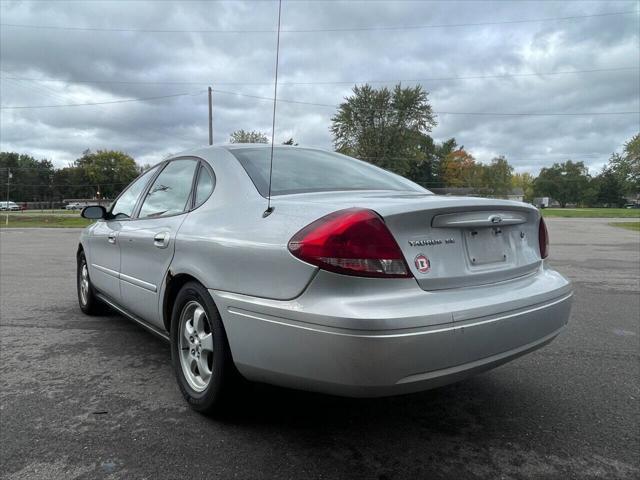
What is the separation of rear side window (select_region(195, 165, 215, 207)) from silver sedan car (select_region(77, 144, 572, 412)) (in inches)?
0.4

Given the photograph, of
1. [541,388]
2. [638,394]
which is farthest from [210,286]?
[638,394]

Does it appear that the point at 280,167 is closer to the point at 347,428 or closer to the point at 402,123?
the point at 347,428

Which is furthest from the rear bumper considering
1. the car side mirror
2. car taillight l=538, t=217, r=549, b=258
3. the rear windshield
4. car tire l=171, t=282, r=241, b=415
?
the car side mirror

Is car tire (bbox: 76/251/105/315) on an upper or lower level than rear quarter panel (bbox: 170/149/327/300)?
lower

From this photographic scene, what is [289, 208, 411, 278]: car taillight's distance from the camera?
1951 mm

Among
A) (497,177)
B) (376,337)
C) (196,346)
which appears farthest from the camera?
(497,177)

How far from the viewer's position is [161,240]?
3.02 metres

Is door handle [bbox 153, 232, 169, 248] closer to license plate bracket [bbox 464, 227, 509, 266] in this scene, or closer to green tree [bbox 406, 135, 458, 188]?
license plate bracket [bbox 464, 227, 509, 266]

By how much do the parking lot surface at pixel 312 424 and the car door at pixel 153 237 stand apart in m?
0.52

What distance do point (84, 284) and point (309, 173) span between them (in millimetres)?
3323

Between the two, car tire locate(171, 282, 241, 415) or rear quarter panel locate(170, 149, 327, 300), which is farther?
car tire locate(171, 282, 241, 415)

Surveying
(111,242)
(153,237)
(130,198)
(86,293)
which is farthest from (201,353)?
(86,293)

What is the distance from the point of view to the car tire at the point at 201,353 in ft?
7.80

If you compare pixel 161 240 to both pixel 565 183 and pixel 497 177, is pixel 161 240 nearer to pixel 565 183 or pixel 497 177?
pixel 497 177
